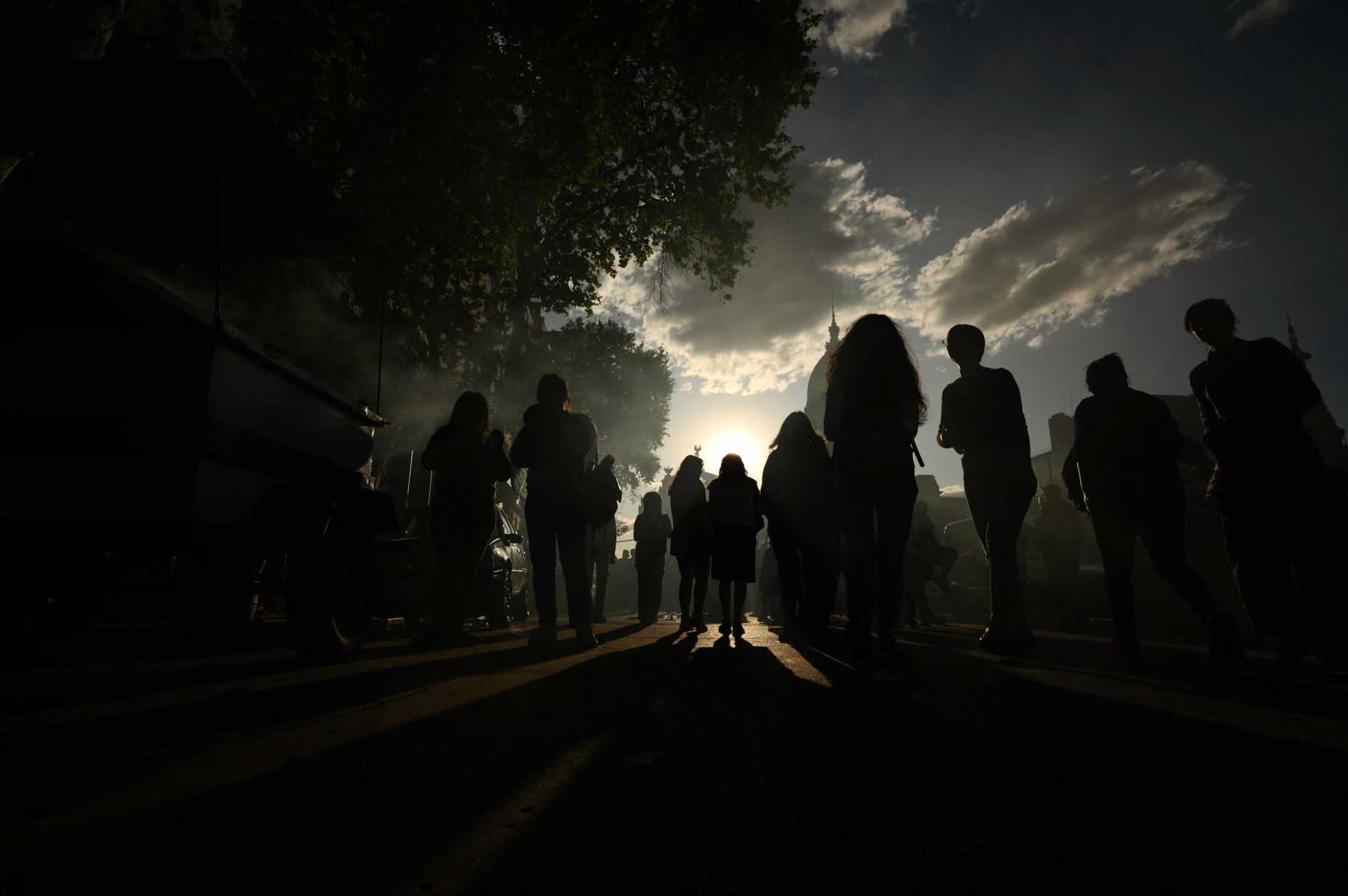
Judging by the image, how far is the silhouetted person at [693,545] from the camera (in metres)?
7.11

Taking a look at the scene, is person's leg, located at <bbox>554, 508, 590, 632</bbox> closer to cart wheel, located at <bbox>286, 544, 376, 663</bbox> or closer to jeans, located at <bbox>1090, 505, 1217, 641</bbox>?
cart wheel, located at <bbox>286, 544, 376, 663</bbox>

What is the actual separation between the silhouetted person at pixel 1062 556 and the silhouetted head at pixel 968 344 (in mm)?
5598

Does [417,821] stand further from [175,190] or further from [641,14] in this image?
[641,14]

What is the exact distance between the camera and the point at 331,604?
380 cm

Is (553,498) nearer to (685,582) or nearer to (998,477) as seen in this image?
(685,582)

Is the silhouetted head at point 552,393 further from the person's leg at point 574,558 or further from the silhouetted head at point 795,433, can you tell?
the silhouetted head at point 795,433

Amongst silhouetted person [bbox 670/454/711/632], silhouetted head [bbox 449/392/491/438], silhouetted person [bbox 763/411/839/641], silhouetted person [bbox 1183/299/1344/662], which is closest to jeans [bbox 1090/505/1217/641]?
silhouetted person [bbox 1183/299/1344/662]

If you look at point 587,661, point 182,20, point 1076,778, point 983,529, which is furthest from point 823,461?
point 182,20

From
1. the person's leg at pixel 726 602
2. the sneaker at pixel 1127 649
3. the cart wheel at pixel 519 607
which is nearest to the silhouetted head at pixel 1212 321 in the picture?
the sneaker at pixel 1127 649

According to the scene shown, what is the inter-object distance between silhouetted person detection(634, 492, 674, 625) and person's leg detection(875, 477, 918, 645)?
258 inches

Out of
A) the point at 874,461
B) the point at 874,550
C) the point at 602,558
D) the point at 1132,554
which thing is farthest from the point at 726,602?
the point at 602,558

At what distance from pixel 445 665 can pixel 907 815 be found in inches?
133

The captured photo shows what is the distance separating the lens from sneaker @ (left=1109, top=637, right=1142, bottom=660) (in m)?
4.28

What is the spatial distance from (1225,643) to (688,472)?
5142 mm
